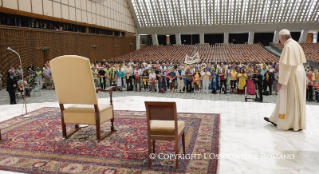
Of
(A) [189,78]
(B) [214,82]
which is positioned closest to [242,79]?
(B) [214,82]

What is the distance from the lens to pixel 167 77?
11.4 meters

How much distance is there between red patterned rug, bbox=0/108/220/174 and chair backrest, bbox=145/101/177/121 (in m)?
0.63

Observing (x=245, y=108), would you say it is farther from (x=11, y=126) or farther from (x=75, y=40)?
(x=75, y=40)

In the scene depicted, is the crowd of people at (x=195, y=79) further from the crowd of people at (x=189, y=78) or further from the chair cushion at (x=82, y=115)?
the chair cushion at (x=82, y=115)

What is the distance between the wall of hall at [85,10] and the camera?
14.3 meters

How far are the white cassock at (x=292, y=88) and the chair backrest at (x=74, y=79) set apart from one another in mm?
3196

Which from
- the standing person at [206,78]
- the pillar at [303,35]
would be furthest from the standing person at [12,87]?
the pillar at [303,35]

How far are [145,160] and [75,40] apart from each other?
670 inches

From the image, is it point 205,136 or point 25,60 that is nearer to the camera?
point 205,136

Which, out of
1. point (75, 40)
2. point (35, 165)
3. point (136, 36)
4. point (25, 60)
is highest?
point (136, 36)

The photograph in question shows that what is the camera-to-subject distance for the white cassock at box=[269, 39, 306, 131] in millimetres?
4277

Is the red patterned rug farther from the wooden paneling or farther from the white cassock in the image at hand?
the wooden paneling

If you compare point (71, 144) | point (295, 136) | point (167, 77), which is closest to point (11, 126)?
point (71, 144)

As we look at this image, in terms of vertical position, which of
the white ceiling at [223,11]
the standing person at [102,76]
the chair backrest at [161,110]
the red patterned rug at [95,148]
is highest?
the white ceiling at [223,11]
